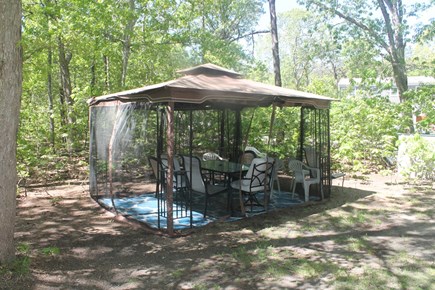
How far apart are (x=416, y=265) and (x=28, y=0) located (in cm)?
1266

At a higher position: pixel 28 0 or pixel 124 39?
pixel 28 0

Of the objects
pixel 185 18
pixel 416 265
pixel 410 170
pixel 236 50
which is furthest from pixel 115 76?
pixel 416 265

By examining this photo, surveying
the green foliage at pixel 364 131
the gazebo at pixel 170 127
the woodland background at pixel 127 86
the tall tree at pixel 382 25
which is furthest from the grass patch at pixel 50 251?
the tall tree at pixel 382 25

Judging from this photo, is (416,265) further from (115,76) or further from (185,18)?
(115,76)

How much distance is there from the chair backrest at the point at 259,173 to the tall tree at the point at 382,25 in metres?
9.42

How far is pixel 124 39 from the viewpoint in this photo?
10.3 meters

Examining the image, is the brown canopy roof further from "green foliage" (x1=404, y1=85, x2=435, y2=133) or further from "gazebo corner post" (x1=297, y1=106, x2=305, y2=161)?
"green foliage" (x1=404, y1=85, x2=435, y2=133)

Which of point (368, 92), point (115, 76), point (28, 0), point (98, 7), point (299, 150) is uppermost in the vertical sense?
point (28, 0)

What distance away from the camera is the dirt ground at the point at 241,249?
3.46 m

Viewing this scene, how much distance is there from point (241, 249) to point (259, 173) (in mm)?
1735

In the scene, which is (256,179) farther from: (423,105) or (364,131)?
(423,105)

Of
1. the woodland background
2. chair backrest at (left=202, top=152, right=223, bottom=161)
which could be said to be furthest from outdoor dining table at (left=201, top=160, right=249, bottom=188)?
the woodland background

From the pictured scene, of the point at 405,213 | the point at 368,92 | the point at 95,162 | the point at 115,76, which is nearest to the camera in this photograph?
the point at 405,213

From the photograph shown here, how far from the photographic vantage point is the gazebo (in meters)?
4.95
